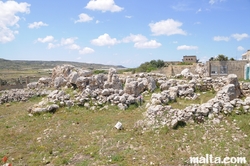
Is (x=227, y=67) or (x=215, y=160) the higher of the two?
(x=227, y=67)

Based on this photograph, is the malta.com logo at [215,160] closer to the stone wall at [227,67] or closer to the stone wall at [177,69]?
the stone wall at [227,67]

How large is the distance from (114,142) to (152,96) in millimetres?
6654

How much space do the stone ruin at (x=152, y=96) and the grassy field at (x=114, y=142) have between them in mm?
678

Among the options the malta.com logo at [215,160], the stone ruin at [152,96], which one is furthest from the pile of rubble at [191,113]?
the malta.com logo at [215,160]

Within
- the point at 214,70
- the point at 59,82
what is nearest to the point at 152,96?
the point at 59,82

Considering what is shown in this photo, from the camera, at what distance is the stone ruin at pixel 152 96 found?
11.1m

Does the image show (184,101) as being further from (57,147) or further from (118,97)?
(57,147)

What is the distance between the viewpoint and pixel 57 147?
9.58 metres

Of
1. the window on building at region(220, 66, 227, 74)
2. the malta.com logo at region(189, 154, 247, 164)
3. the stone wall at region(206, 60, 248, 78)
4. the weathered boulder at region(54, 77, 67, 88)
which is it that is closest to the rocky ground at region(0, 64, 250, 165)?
the malta.com logo at region(189, 154, 247, 164)

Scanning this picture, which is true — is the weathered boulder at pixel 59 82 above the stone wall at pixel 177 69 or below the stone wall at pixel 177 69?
below

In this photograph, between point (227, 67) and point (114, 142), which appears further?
point (227, 67)

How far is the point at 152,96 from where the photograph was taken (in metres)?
15.5

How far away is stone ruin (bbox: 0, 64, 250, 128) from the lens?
36.3 feet

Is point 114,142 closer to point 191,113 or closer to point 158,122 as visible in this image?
point 158,122
